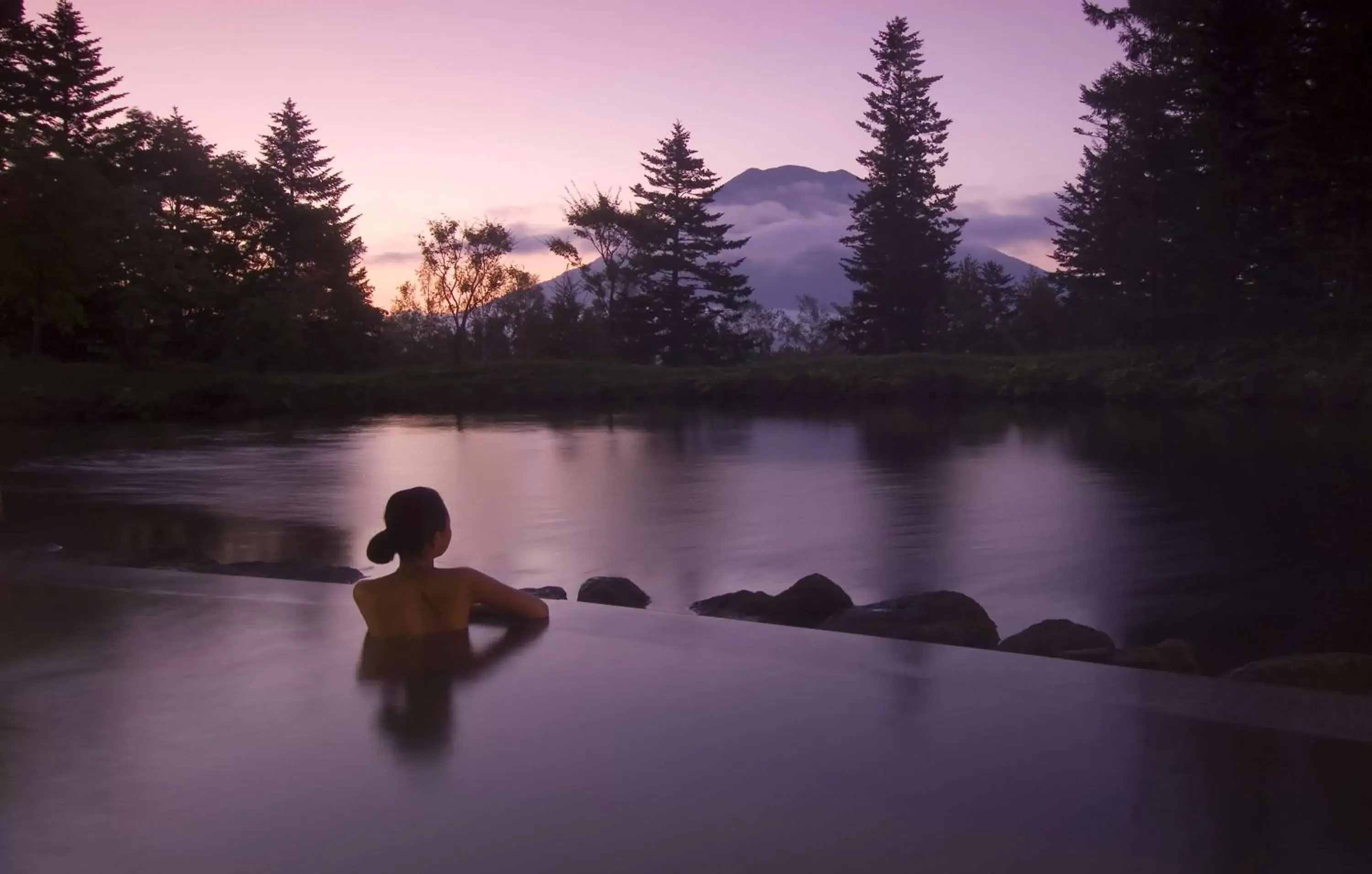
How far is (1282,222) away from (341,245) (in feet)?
105

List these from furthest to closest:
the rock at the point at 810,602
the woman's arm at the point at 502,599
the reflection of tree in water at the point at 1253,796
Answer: the rock at the point at 810,602, the woman's arm at the point at 502,599, the reflection of tree in water at the point at 1253,796

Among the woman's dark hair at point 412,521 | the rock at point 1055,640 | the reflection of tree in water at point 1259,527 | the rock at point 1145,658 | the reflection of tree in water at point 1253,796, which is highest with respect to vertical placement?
the woman's dark hair at point 412,521

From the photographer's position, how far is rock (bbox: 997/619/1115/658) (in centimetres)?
477

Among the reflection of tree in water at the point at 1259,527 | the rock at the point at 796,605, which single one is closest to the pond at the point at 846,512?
the reflection of tree in water at the point at 1259,527

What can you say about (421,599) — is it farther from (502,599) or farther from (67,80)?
(67,80)

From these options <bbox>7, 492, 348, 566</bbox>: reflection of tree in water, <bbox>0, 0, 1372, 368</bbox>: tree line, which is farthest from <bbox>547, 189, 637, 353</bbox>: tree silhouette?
<bbox>7, 492, 348, 566</bbox>: reflection of tree in water

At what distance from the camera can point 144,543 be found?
10312mm

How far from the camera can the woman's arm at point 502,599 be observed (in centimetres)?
423

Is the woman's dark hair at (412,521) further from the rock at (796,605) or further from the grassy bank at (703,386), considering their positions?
the grassy bank at (703,386)

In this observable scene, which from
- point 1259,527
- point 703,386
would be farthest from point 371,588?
point 703,386

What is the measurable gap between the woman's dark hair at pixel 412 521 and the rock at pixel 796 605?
6.95 ft

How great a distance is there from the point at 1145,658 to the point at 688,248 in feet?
128

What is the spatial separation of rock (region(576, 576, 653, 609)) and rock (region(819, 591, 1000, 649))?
1.28 m

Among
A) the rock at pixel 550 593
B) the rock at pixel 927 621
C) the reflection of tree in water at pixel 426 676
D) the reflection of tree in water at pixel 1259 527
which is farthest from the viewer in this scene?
the reflection of tree in water at pixel 1259 527
